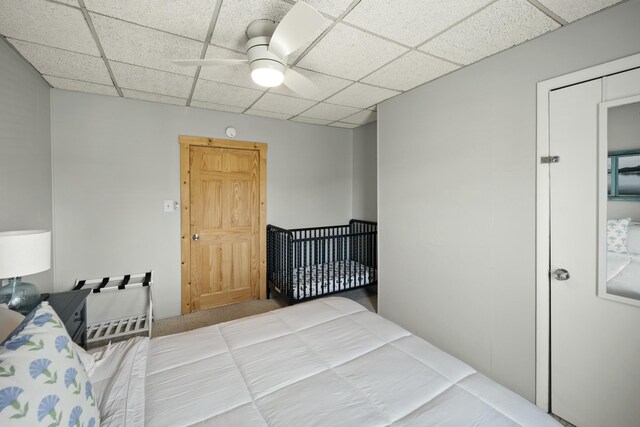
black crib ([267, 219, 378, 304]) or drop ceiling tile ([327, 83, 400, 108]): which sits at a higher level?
drop ceiling tile ([327, 83, 400, 108])

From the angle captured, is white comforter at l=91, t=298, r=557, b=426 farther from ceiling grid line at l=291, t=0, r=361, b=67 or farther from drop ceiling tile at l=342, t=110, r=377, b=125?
drop ceiling tile at l=342, t=110, r=377, b=125

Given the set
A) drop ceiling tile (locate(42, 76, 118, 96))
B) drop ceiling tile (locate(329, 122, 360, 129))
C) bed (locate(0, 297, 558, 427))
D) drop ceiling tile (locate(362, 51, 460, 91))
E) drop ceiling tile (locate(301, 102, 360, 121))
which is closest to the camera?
bed (locate(0, 297, 558, 427))

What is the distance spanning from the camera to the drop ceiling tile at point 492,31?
4.95 ft

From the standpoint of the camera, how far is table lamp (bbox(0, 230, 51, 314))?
1.46 m

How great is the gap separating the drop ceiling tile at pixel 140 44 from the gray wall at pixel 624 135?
252cm

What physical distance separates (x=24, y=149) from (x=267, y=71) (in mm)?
2059

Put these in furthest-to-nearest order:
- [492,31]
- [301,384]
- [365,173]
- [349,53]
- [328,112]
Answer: [365,173], [328,112], [349,53], [492,31], [301,384]

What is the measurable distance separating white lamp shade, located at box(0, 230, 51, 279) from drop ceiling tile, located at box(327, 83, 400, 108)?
2562 mm

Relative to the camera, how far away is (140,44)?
183 centimetres

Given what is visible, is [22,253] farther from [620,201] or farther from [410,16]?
[620,201]

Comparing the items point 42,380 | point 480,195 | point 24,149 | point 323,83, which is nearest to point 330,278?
point 480,195

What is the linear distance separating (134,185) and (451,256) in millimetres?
3274

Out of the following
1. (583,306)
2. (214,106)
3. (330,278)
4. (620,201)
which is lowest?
(330,278)

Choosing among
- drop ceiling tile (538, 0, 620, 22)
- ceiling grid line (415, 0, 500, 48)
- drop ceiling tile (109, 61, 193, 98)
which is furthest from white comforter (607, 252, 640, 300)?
drop ceiling tile (109, 61, 193, 98)
